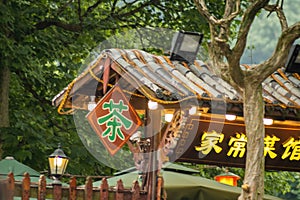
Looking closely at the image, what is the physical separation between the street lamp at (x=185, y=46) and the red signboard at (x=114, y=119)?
989mm

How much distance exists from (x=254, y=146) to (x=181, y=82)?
2.23m

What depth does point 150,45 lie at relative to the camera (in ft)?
57.8

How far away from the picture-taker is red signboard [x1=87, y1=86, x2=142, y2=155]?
9102mm

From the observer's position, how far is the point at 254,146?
676cm

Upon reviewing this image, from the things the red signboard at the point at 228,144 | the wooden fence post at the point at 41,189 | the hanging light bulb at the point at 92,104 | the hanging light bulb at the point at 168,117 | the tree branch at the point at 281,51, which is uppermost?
the tree branch at the point at 281,51

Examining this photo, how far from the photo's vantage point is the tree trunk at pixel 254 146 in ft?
21.9

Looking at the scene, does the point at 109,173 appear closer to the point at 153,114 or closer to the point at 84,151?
the point at 84,151

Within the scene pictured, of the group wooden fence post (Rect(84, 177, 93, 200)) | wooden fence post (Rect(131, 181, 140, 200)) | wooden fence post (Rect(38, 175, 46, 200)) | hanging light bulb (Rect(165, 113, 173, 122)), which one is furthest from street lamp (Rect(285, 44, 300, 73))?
wooden fence post (Rect(38, 175, 46, 200))

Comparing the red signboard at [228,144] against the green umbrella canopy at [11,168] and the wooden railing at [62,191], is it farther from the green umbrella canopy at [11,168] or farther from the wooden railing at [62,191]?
the green umbrella canopy at [11,168]

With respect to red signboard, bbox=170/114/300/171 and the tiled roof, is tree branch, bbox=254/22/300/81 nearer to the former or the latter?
the tiled roof

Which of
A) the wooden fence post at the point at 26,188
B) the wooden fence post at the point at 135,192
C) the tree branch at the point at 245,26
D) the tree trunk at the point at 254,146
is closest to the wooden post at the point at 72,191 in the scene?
the wooden fence post at the point at 26,188

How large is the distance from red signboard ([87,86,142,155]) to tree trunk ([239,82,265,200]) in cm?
239

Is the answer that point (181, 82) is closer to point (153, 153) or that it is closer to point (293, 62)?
point (153, 153)

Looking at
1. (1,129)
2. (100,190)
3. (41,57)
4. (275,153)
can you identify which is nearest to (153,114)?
(100,190)
